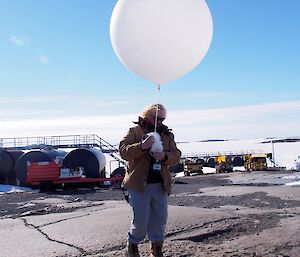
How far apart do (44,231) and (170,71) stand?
13.2 ft

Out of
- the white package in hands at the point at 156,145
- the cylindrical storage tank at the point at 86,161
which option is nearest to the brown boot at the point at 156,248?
the white package in hands at the point at 156,145

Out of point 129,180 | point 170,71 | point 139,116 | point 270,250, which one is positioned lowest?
point 270,250

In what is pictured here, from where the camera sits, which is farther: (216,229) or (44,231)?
(44,231)

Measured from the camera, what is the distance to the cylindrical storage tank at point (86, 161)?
70.5 feet

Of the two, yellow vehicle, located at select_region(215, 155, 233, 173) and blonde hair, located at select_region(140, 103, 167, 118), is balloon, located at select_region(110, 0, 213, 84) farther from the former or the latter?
yellow vehicle, located at select_region(215, 155, 233, 173)

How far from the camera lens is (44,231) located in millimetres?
7652

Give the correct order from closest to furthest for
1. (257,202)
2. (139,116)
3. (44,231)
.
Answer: (139,116) < (44,231) < (257,202)

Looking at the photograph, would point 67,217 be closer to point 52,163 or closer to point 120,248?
point 120,248

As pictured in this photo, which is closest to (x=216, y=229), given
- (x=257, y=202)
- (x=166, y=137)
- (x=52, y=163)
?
(x=166, y=137)

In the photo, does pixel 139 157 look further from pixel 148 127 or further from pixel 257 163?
pixel 257 163

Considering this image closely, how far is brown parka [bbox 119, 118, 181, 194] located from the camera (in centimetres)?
473

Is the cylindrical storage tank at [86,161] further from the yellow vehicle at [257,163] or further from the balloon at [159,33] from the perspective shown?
the balloon at [159,33]

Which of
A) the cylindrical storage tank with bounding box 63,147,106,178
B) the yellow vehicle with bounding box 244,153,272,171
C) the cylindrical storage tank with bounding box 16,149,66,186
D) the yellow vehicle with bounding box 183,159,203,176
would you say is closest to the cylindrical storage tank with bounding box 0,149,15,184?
the cylindrical storage tank with bounding box 16,149,66,186

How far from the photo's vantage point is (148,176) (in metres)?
4.81
